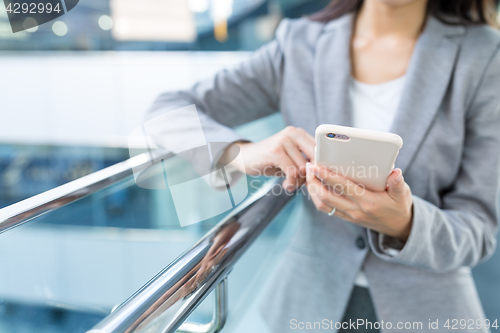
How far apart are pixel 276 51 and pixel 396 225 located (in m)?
0.39

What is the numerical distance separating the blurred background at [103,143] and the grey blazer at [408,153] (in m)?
0.09

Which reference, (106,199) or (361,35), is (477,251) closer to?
(361,35)

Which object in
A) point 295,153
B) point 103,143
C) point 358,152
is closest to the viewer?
point 358,152

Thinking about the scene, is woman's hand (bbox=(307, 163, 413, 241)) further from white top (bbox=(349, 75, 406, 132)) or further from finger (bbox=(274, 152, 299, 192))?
white top (bbox=(349, 75, 406, 132))

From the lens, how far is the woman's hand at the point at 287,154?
0.47 metres

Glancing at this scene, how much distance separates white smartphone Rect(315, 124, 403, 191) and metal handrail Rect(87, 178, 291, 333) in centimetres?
16

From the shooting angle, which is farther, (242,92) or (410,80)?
(242,92)

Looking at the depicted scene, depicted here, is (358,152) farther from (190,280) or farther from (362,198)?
(190,280)

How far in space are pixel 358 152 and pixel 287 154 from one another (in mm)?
126

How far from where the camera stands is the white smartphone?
345mm

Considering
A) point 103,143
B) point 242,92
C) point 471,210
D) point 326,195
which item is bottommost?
point 103,143

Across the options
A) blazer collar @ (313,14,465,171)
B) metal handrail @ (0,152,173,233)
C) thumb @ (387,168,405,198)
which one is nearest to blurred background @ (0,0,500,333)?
metal handrail @ (0,152,173,233)

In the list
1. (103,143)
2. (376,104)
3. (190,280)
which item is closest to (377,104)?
(376,104)

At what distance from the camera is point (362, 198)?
41 centimetres
